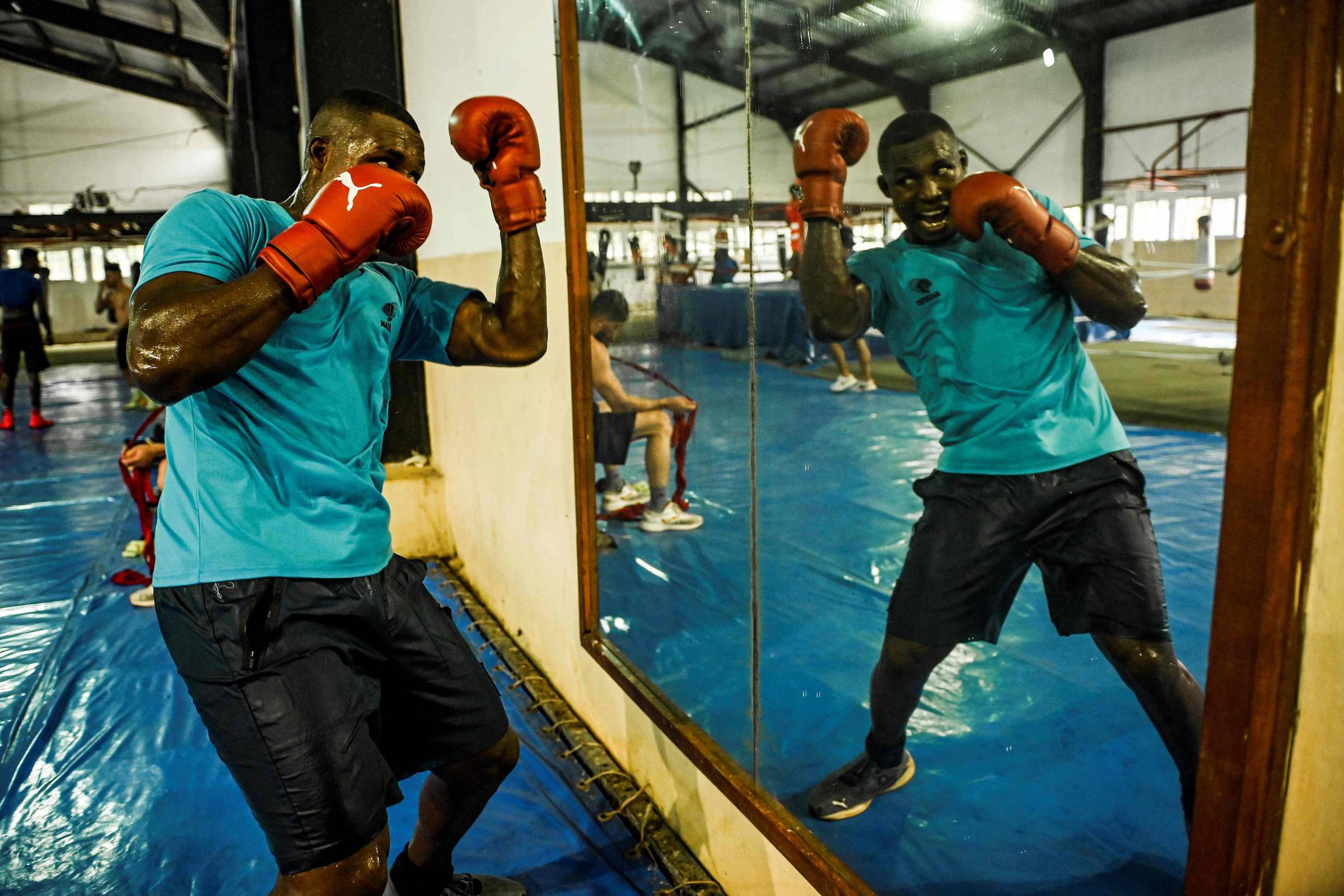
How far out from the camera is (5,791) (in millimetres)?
2379

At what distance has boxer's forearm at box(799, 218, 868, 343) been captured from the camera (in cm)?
177

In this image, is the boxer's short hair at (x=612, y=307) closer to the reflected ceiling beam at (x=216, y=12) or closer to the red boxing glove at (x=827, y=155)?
the red boxing glove at (x=827, y=155)

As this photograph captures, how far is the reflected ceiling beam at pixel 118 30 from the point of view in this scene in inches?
387

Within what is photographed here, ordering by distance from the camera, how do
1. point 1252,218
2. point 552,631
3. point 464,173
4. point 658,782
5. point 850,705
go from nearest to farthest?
point 1252,218 < point 658,782 < point 850,705 < point 552,631 < point 464,173

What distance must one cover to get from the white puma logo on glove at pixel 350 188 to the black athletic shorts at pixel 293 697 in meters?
0.57

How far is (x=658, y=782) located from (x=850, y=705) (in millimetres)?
595

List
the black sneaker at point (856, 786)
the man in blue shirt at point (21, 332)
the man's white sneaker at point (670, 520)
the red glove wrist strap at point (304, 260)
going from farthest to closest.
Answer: the man in blue shirt at point (21, 332) → the man's white sneaker at point (670, 520) → the black sneaker at point (856, 786) → the red glove wrist strap at point (304, 260)

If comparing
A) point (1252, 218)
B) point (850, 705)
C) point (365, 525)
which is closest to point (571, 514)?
point (850, 705)

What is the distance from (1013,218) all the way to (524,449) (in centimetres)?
188

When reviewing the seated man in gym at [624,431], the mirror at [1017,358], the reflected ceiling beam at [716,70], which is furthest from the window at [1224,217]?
the seated man in gym at [624,431]

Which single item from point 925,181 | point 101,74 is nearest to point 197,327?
point 925,181

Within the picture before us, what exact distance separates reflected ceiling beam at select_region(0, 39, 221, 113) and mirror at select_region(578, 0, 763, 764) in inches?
681

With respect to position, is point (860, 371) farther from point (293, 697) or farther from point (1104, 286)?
point (293, 697)

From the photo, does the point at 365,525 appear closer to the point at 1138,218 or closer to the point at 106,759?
the point at 1138,218
